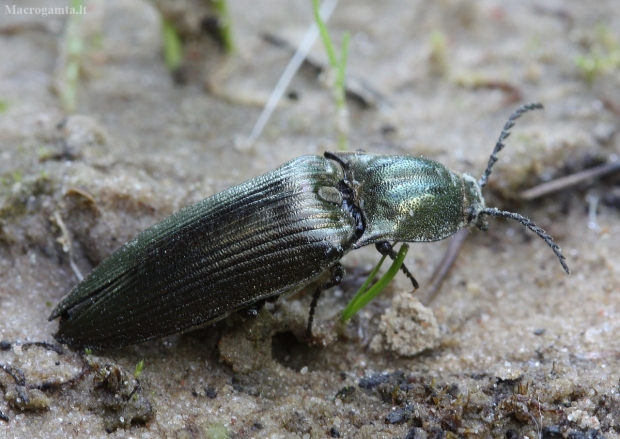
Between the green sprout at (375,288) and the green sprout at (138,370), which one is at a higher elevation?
the green sprout at (375,288)

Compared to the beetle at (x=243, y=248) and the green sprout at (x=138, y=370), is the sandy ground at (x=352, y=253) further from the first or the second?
the beetle at (x=243, y=248)

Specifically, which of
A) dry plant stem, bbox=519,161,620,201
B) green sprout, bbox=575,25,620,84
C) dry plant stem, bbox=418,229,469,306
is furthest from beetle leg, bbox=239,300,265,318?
green sprout, bbox=575,25,620,84

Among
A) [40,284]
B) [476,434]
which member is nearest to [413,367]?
Result: [476,434]

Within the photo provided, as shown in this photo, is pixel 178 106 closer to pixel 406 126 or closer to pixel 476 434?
pixel 406 126

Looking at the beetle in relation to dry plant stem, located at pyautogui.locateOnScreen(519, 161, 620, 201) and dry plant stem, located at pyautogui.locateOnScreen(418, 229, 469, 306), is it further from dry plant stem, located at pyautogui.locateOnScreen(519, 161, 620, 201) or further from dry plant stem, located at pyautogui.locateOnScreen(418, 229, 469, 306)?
dry plant stem, located at pyautogui.locateOnScreen(519, 161, 620, 201)

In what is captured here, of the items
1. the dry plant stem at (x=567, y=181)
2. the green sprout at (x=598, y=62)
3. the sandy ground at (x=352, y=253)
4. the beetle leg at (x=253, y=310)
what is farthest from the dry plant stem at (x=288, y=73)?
the green sprout at (x=598, y=62)

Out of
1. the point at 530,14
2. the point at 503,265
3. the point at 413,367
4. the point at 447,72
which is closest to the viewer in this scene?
the point at 413,367
